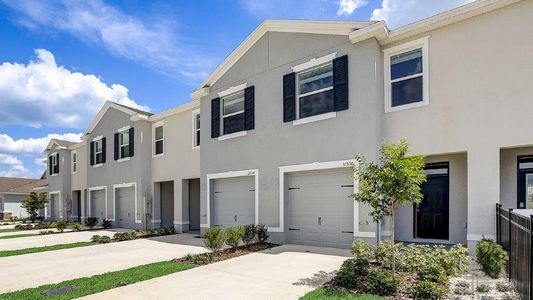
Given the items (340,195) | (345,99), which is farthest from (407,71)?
(340,195)

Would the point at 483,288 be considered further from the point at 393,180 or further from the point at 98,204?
the point at 98,204

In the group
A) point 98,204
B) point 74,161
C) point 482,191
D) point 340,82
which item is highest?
point 340,82

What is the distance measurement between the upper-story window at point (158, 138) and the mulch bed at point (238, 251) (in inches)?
389

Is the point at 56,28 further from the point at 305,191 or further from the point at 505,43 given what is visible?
the point at 505,43

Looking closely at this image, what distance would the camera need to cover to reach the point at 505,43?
28.7ft

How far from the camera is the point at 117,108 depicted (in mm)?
21859

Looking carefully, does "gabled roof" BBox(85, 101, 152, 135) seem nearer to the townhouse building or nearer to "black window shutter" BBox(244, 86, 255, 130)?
the townhouse building

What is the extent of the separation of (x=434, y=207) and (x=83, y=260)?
36.5 feet

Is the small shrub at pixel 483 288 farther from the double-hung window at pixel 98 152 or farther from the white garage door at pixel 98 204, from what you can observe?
the double-hung window at pixel 98 152

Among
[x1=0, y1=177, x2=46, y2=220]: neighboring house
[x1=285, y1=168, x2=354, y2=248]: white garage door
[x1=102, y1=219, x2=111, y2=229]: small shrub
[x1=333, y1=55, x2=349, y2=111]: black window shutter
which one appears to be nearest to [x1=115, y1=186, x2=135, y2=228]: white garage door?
[x1=102, y1=219, x2=111, y2=229]: small shrub

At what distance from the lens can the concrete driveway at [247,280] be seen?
6.58m

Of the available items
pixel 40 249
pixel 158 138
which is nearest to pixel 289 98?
pixel 158 138

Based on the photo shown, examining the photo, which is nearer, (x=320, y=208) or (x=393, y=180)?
(x=393, y=180)

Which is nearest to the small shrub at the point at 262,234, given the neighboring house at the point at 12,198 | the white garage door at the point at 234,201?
the white garage door at the point at 234,201
